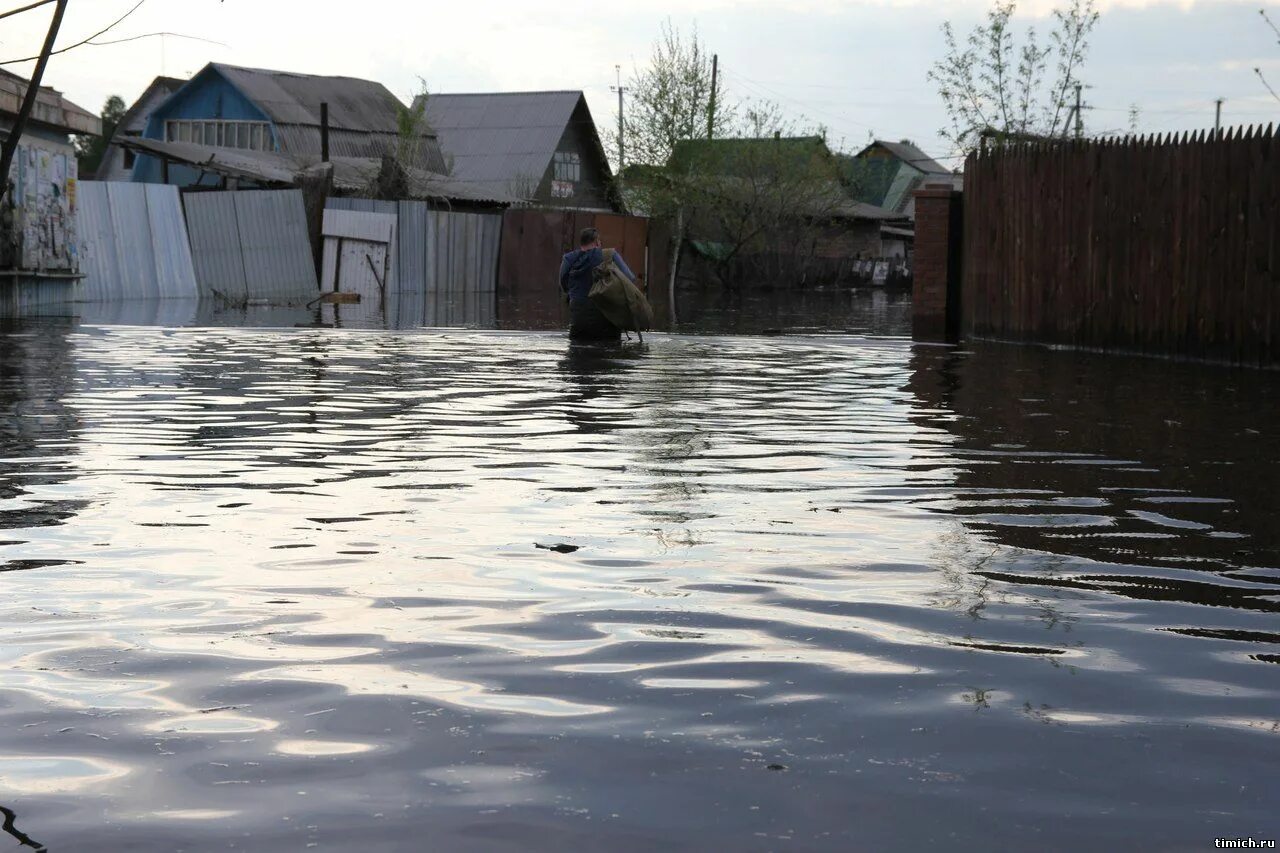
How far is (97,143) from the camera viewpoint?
280ft

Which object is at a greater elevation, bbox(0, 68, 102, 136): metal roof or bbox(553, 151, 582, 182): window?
bbox(553, 151, 582, 182): window

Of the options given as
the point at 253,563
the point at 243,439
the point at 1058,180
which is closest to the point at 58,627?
the point at 253,563

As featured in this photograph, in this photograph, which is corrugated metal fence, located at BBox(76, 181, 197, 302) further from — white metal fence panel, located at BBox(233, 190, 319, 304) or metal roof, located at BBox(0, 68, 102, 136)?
metal roof, located at BBox(0, 68, 102, 136)

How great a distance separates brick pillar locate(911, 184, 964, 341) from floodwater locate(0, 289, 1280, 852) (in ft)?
Result: 36.9

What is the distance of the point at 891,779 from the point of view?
339cm

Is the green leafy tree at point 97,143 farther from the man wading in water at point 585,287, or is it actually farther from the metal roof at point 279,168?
the man wading in water at point 585,287

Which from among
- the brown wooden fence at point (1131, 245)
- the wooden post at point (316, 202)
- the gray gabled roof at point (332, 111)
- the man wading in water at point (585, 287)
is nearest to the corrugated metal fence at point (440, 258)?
Result: the wooden post at point (316, 202)

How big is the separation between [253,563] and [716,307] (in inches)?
1242

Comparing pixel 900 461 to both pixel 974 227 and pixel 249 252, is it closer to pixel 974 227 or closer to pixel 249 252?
pixel 974 227

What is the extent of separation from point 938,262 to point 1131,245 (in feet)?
16.1

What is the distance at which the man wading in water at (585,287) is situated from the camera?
18.2 metres

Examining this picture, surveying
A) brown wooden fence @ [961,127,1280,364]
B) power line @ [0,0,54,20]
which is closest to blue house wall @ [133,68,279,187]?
brown wooden fence @ [961,127,1280,364]

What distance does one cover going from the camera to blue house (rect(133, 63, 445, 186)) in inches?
2206

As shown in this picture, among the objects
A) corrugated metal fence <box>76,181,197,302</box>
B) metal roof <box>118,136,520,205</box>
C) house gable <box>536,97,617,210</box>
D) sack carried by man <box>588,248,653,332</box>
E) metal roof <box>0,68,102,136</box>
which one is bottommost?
sack carried by man <box>588,248,653,332</box>
